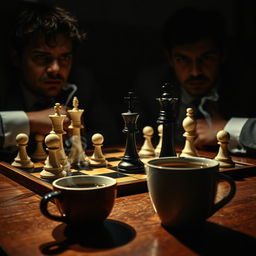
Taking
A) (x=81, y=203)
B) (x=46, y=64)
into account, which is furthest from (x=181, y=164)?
Answer: (x=46, y=64)

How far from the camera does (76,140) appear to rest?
4.87 feet

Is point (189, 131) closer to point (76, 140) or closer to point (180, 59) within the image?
point (76, 140)

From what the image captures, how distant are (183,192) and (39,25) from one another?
189cm

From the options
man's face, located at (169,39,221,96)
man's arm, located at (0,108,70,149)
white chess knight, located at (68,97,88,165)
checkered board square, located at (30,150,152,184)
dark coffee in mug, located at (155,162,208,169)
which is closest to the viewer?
dark coffee in mug, located at (155,162,208,169)

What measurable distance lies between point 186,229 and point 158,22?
2849 mm

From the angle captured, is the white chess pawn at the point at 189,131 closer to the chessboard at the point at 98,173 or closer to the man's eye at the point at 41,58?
the chessboard at the point at 98,173

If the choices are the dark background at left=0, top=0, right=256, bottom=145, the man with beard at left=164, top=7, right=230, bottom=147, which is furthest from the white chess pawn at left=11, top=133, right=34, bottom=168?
the dark background at left=0, top=0, right=256, bottom=145

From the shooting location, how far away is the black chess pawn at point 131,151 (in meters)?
1.33

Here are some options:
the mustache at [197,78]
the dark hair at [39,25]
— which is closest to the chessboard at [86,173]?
the dark hair at [39,25]

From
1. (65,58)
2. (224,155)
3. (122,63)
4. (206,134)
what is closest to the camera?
(224,155)

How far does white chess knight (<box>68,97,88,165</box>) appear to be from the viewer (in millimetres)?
1434

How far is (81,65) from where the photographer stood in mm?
2938

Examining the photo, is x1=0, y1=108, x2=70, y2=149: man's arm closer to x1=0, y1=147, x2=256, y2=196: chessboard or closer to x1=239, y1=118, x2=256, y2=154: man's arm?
x1=0, y1=147, x2=256, y2=196: chessboard

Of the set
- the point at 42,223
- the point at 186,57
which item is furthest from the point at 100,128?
the point at 42,223
